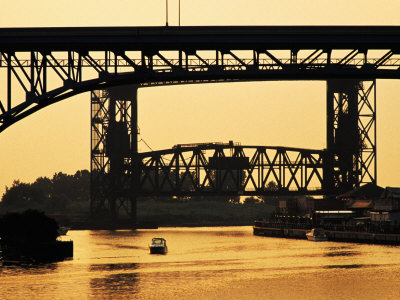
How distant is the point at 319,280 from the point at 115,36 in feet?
113

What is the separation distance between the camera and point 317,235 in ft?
580

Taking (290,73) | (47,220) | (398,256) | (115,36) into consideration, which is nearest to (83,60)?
(115,36)

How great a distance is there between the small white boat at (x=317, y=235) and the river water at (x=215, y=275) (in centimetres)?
2631

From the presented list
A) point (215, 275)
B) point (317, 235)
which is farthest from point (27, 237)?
point (317, 235)

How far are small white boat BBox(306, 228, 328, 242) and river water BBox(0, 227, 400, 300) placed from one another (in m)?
26.3

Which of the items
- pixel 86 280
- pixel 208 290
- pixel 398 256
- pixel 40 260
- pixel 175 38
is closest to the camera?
pixel 175 38

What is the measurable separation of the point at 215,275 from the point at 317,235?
76057 mm

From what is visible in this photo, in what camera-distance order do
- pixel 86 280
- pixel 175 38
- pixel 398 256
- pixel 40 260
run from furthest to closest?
pixel 398 256, pixel 40 260, pixel 86 280, pixel 175 38

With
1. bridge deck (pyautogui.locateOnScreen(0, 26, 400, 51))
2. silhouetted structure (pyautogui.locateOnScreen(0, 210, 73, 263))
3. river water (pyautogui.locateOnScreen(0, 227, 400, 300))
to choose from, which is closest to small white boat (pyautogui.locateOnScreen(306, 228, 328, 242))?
river water (pyautogui.locateOnScreen(0, 227, 400, 300))

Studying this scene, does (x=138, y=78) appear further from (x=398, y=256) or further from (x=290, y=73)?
(x=398, y=256)

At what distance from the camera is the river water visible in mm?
86500

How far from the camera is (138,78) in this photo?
75.0 m

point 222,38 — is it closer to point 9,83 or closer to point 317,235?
point 9,83

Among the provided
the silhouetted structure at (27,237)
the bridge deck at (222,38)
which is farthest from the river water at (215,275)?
the bridge deck at (222,38)
